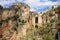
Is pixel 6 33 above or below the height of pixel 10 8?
below

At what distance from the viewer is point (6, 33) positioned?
130 feet

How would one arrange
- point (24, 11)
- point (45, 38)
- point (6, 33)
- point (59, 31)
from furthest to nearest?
point (24, 11) < point (6, 33) < point (45, 38) < point (59, 31)

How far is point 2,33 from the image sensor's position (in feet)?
138

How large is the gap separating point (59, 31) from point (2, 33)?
39.1ft

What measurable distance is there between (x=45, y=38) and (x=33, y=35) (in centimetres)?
420

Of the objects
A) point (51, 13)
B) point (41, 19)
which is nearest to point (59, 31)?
point (51, 13)

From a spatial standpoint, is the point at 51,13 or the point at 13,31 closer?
the point at 13,31

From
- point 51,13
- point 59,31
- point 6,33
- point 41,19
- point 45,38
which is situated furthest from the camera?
→ point 41,19

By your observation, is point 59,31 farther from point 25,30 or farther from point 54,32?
point 25,30

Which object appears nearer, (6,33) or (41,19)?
(6,33)

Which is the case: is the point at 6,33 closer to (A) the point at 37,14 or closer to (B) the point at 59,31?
(B) the point at 59,31

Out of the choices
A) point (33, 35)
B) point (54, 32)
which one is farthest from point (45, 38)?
point (33, 35)

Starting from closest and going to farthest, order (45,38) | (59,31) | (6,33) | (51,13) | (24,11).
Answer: (59,31) < (45,38) < (6,33) < (24,11) < (51,13)

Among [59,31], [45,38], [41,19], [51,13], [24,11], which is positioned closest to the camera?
[59,31]
